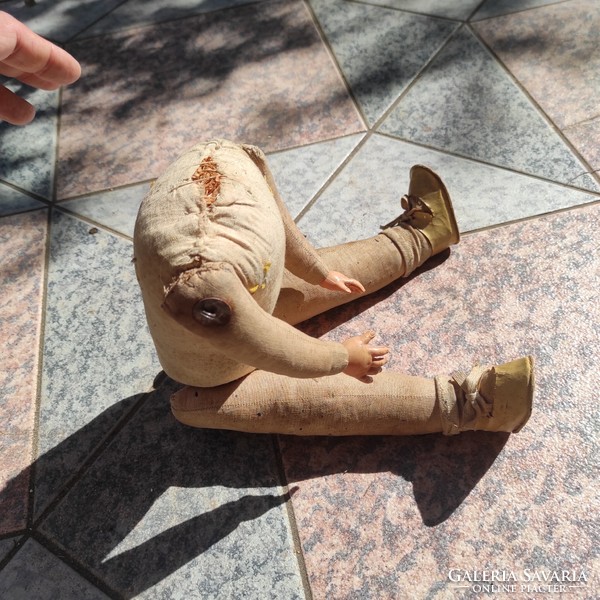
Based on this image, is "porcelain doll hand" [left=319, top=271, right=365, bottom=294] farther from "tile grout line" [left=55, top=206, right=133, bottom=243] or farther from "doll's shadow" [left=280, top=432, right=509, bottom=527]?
"tile grout line" [left=55, top=206, right=133, bottom=243]

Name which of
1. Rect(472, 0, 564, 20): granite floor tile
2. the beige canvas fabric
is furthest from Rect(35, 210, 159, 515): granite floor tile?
Rect(472, 0, 564, 20): granite floor tile

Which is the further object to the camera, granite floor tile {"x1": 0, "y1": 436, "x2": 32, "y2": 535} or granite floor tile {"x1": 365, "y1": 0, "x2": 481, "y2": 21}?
granite floor tile {"x1": 365, "y1": 0, "x2": 481, "y2": 21}

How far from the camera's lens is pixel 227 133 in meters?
2.81

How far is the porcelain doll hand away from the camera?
1790 mm

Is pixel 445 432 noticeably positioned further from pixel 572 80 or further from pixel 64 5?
pixel 64 5

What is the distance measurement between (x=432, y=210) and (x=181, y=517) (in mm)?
1276

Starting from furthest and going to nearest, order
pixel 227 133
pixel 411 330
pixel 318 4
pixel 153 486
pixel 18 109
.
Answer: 1. pixel 318 4
2. pixel 227 133
3. pixel 411 330
4. pixel 153 486
5. pixel 18 109

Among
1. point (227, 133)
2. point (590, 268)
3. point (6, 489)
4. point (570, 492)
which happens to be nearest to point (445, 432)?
point (570, 492)

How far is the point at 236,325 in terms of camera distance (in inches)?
49.4

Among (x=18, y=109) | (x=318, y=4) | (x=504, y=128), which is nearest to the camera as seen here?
(x=18, y=109)

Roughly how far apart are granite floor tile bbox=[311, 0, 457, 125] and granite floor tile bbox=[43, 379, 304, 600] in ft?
5.33

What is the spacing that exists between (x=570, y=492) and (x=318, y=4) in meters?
2.84

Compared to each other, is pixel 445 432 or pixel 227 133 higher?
pixel 227 133

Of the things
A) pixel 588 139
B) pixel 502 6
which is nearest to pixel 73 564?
pixel 588 139
